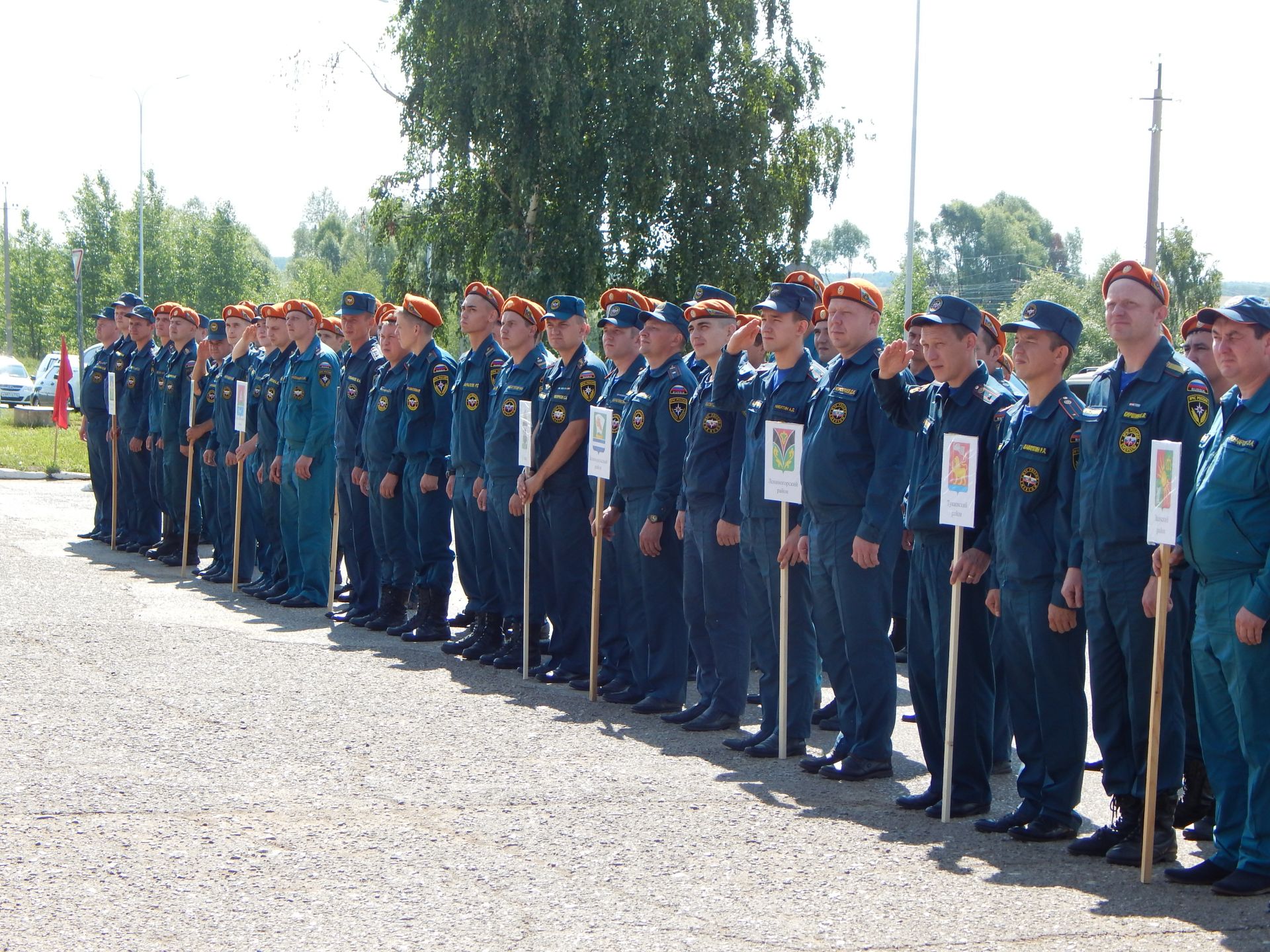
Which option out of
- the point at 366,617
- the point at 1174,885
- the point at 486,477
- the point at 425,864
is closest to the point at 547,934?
the point at 425,864

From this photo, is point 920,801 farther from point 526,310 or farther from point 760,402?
point 526,310

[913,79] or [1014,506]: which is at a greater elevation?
[913,79]

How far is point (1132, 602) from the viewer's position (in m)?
5.73

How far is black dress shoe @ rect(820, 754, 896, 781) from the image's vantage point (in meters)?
7.00

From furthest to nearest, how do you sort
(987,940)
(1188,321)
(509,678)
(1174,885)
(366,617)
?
1. (366,617)
2. (509,678)
3. (1188,321)
4. (1174,885)
5. (987,940)

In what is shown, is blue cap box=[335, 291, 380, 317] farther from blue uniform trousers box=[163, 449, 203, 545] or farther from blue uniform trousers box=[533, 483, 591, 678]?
blue uniform trousers box=[163, 449, 203, 545]

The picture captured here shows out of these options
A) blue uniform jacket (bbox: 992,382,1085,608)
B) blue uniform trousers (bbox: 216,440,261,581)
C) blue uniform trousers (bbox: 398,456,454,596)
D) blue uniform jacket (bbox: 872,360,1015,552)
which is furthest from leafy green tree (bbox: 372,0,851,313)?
blue uniform jacket (bbox: 992,382,1085,608)

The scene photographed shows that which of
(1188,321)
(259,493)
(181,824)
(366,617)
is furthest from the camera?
(259,493)

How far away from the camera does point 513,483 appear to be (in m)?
9.79

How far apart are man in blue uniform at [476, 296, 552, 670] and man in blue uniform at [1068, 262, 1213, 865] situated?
4.46 meters

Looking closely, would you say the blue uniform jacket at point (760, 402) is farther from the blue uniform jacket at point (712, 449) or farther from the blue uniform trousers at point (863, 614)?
the blue uniform trousers at point (863, 614)

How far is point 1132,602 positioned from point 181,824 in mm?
3794

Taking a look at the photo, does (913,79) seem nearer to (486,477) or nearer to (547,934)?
(486,477)

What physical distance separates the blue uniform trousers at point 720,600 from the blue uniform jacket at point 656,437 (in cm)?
32
